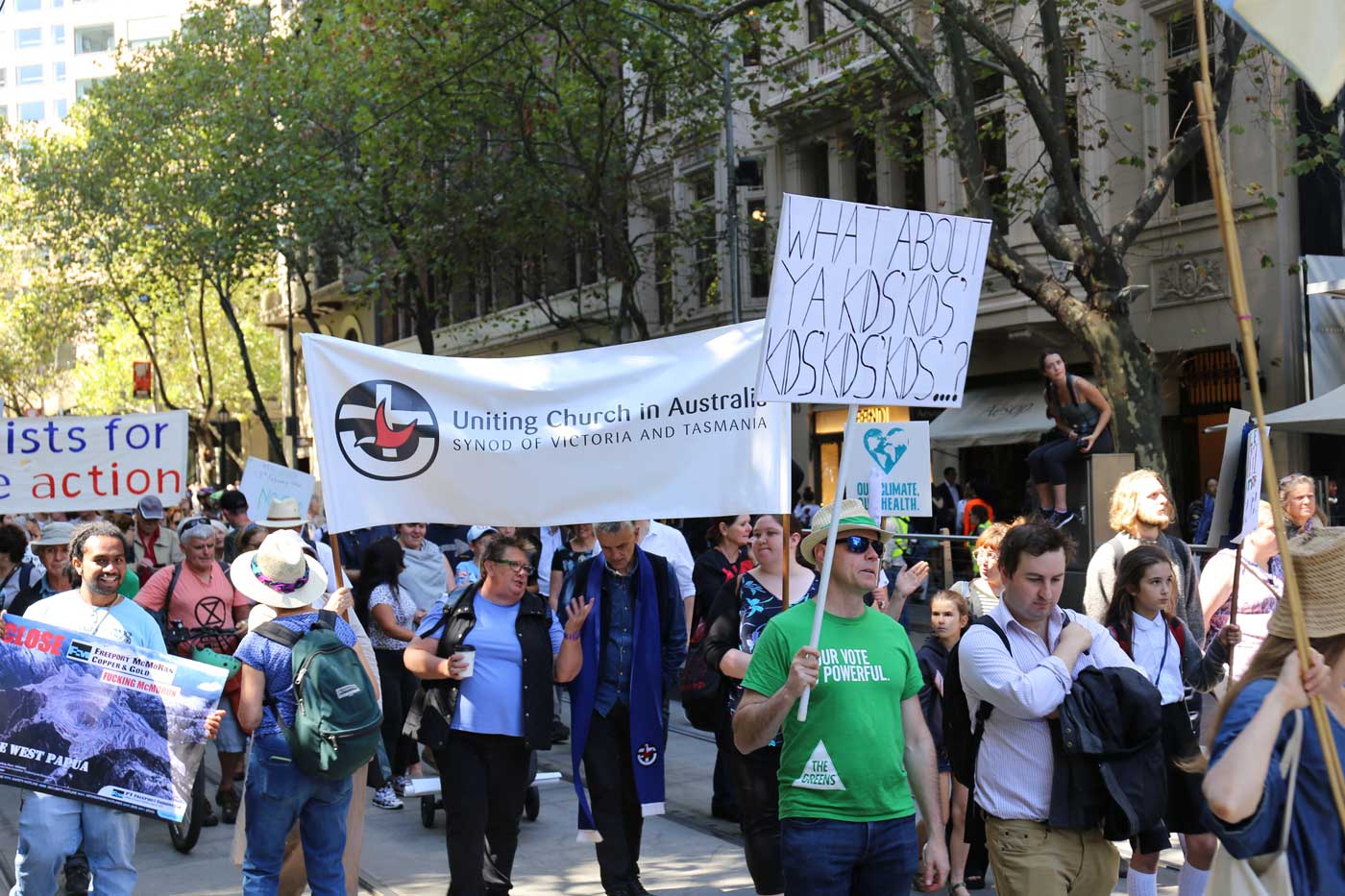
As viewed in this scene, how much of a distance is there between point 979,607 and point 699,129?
66.9 feet

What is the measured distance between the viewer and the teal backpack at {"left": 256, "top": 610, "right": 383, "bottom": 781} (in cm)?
574

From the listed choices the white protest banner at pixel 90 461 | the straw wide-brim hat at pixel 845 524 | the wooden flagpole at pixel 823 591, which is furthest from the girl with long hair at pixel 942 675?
the white protest banner at pixel 90 461

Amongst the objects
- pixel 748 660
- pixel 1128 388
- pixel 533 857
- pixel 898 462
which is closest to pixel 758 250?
pixel 1128 388

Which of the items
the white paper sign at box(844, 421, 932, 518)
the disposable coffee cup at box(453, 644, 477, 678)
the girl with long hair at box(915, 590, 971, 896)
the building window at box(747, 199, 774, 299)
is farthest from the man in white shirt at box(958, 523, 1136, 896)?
the building window at box(747, 199, 774, 299)

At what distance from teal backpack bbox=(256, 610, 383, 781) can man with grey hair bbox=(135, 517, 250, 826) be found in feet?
10.9

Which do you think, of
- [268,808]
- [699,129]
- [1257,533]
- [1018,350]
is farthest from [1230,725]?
[699,129]

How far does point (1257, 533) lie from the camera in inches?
311

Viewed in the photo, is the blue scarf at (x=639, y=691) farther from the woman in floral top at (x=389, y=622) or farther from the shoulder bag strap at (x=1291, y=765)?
the shoulder bag strap at (x=1291, y=765)

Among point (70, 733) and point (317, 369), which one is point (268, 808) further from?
point (317, 369)

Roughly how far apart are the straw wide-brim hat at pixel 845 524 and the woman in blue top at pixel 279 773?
6.61 feet

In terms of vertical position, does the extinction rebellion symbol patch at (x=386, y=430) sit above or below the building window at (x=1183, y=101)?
below

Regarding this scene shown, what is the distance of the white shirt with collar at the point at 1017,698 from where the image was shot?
182 inches

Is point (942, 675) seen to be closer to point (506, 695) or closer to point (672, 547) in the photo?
point (506, 695)

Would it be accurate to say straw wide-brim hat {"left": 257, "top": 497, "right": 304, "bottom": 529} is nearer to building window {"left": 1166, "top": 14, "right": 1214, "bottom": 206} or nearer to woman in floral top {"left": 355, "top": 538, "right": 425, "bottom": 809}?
woman in floral top {"left": 355, "top": 538, "right": 425, "bottom": 809}
